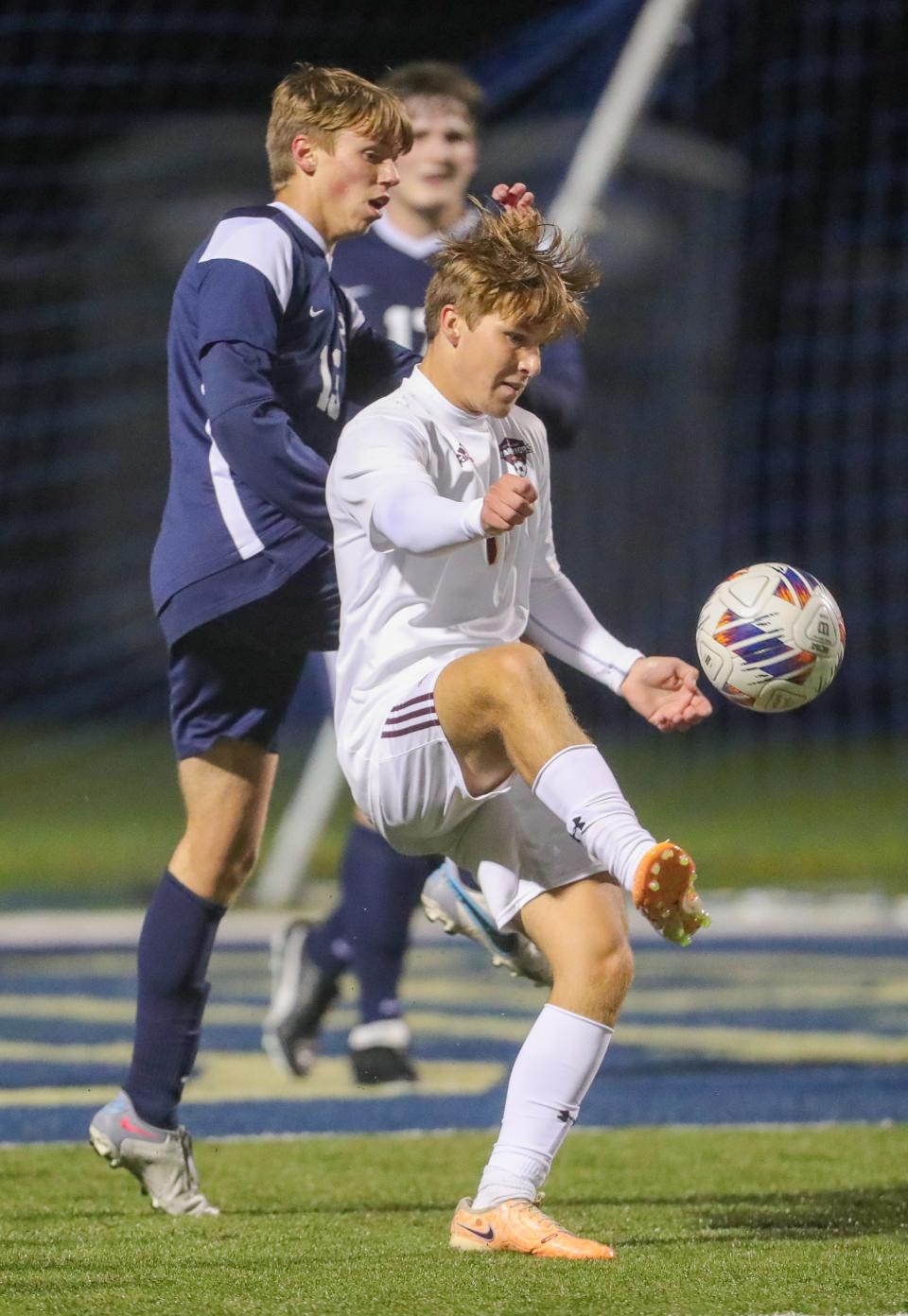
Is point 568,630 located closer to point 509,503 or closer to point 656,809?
point 509,503

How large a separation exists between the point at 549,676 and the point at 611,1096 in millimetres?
2493

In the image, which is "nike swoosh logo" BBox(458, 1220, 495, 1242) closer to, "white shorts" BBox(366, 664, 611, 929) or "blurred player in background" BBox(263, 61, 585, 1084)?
"white shorts" BBox(366, 664, 611, 929)

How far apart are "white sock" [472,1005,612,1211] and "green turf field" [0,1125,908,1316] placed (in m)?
0.15

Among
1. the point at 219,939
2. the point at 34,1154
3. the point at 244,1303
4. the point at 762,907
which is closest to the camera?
the point at 244,1303

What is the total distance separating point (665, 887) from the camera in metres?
3.29

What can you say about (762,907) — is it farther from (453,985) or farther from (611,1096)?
(611,1096)

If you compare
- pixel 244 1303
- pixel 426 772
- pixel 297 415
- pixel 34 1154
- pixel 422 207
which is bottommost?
pixel 34 1154

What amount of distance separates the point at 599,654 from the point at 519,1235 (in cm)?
111

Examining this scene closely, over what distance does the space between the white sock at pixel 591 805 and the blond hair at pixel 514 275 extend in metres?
0.81

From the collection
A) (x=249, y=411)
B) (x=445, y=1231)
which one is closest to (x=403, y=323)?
(x=249, y=411)

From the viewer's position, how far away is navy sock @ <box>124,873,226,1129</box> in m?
4.24

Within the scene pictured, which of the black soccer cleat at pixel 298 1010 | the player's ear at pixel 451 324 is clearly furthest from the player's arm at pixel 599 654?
the black soccer cleat at pixel 298 1010

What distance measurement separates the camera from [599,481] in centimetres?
1711

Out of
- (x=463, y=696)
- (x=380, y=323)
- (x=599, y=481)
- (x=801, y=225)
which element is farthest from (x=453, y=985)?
(x=801, y=225)
